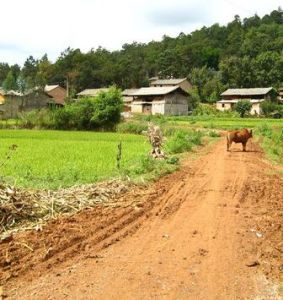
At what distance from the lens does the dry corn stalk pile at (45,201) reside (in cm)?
907

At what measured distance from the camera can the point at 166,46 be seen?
134000 mm

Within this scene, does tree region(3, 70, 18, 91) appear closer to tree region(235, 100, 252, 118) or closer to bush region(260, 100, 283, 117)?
tree region(235, 100, 252, 118)

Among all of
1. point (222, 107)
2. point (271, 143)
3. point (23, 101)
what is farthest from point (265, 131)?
point (222, 107)

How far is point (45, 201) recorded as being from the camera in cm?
1003

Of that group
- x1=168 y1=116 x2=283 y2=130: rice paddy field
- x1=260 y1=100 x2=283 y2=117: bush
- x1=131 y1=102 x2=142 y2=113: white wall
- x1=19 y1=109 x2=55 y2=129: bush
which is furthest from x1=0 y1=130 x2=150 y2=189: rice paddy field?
x1=131 y1=102 x2=142 y2=113: white wall

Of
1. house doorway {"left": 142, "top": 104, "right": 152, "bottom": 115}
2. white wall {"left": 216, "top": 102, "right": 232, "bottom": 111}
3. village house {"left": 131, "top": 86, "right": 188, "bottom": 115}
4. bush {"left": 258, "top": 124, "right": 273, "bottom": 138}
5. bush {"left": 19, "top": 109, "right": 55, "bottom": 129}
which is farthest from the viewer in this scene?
white wall {"left": 216, "top": 102, "right": 232, "bottom": 111}

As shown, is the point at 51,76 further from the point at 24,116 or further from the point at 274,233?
the point at 274,233

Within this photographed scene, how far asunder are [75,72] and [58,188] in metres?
94.5

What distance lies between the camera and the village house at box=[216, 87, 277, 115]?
78.0 m

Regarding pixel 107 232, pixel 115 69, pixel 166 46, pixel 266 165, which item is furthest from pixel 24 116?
pixel 166 46

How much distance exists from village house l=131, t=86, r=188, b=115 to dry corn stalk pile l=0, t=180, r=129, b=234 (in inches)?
2360

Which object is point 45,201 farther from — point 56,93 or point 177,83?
point 177,83

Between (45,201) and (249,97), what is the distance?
75.6 meters

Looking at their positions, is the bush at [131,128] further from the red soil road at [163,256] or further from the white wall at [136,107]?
the red soil road at [163,256]
